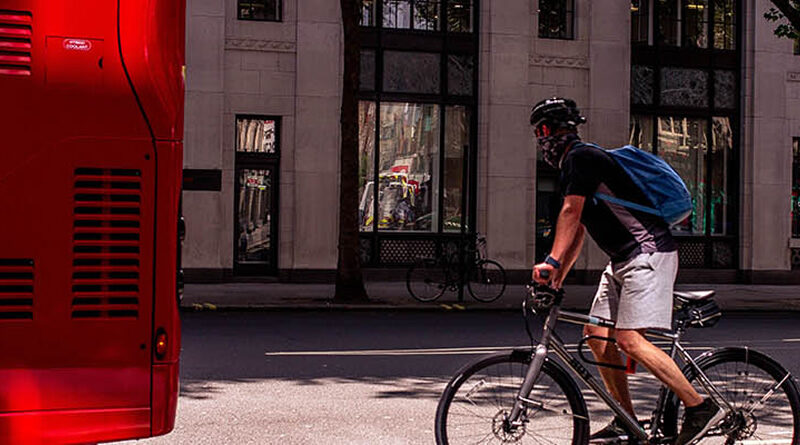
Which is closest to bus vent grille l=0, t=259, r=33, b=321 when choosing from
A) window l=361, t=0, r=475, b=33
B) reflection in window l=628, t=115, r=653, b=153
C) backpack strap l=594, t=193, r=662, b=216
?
backpack strap l=594, t=193, r=662, b=216

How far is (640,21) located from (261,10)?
9030mm

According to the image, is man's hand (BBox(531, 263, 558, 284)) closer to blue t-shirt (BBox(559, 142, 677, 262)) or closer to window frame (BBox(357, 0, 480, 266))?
blue t-shirt (BBox(559, 142, 677, 262))

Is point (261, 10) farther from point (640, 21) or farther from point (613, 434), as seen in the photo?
point (613, 434)

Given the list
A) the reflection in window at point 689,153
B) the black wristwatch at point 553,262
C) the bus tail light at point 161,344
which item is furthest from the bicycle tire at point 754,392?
the reflection in window at point 689,153

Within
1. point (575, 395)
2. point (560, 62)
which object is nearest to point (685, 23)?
point (560, 62)

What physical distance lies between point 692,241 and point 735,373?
20.5 m

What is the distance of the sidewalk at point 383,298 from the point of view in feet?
57.0

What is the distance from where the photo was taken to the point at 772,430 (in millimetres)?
5621

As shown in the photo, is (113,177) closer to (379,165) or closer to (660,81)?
(379,165)

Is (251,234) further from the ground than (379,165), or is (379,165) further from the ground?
(379,165)

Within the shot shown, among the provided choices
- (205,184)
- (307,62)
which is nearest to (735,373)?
(205,184)

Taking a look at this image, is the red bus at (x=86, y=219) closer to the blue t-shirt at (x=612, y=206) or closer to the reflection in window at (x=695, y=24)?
the blue t-shirt at (x=612, y=206)

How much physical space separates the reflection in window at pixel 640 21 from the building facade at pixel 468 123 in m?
0.04

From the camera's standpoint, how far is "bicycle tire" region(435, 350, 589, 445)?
5117 mm
